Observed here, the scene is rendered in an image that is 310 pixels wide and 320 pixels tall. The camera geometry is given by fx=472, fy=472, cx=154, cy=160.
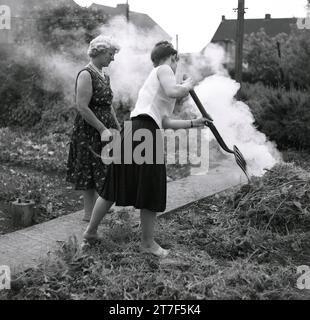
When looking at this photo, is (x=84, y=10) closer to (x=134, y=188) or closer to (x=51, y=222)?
(x=51, y=222)

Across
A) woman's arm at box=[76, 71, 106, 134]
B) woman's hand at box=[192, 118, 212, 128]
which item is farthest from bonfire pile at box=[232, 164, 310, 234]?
woman's arm at box=[76, 71, 106, 134]

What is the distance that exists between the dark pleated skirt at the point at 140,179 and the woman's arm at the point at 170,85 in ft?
0.91

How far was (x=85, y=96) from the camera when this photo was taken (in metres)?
4.17

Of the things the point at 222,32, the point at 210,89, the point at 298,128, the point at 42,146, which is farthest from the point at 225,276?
the point at 222,32

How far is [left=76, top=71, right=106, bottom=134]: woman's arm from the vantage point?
13.6 ft

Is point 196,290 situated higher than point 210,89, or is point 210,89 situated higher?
point 210,89

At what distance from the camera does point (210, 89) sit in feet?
19.6

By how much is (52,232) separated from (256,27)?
157 ft

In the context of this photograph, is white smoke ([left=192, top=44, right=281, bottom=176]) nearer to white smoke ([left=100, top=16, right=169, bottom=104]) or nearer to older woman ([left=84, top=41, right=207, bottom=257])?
older woman ([left=84, top=41, right=207, bottom=257])

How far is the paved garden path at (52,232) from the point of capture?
3699mm

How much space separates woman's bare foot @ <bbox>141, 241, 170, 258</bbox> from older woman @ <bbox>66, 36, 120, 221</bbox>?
33.5 inches

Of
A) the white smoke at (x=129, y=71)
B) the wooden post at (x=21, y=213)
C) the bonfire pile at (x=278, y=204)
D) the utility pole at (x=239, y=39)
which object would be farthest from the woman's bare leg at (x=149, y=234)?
the utility pole at (x=239, y=39)

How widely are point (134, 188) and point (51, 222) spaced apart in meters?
1.33

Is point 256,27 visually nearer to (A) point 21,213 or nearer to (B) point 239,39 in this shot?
(B) point 239,39
